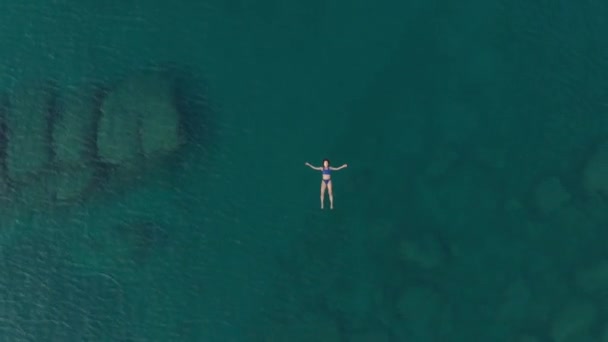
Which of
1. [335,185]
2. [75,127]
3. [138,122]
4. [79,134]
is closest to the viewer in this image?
[335,185]

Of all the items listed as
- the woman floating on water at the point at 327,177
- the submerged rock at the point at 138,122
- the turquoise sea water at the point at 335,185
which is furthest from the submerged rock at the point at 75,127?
the woman floating on water at the point at 327,177

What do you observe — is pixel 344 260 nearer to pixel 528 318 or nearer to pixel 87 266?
pixel 528 318

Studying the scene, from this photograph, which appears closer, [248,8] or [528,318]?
[528,318]

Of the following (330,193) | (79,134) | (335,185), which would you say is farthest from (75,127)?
(335,185)

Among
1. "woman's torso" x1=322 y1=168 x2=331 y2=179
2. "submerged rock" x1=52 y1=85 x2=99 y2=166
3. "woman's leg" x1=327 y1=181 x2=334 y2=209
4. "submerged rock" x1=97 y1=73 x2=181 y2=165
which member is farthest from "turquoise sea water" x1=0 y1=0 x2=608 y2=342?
"woman's torso" x1=322 y1=168 x2=331 y2=179

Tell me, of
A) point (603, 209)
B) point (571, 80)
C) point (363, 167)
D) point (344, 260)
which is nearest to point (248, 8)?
point (363, 167)

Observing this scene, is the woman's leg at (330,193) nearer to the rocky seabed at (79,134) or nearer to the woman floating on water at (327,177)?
the woman floating on water at (327,177)

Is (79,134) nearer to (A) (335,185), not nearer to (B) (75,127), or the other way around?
(B) (75,127)

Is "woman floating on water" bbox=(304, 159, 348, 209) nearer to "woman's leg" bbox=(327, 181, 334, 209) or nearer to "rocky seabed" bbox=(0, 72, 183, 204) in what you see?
"woman's leg" bbox=(327, 181, 334, 209)

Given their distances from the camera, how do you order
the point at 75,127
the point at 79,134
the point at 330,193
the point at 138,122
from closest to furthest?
1. the point at 330,193
2. the point at 138,122
3. the point at 79,134
4. the point at 75,127
